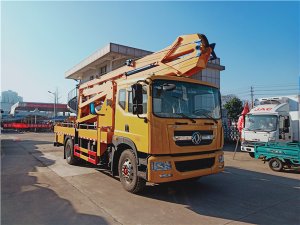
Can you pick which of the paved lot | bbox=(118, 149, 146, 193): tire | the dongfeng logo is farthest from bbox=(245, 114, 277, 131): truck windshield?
bbox=(118, 149, 146, 193): tire

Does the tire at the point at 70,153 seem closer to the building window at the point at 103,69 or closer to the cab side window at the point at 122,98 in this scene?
the cab side window at the point at 122,98

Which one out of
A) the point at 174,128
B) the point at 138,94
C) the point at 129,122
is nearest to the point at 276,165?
the point at 174,128

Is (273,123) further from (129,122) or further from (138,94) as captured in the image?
(138,94)

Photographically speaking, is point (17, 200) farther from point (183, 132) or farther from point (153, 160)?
point (183, 132)

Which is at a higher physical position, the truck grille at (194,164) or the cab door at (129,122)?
the cab door at (129,122)

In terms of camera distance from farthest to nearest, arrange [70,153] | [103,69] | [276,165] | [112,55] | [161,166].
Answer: [103,69], [112,55], [70,153], [276,165], [161,166]

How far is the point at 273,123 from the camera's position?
12289mm

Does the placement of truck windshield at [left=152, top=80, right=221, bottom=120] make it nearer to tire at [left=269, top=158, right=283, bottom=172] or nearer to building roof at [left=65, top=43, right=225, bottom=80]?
tire at [left=269, top=158, right=283, bottom=172]

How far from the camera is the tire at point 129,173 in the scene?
5820 millimetres

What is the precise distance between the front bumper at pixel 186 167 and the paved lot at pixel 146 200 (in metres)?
0.57

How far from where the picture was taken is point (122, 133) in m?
6.38

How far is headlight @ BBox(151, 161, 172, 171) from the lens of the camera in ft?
17.2

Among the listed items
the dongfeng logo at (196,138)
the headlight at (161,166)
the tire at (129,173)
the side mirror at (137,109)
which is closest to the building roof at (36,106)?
the tire at (129,173)

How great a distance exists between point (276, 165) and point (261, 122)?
3.79m
